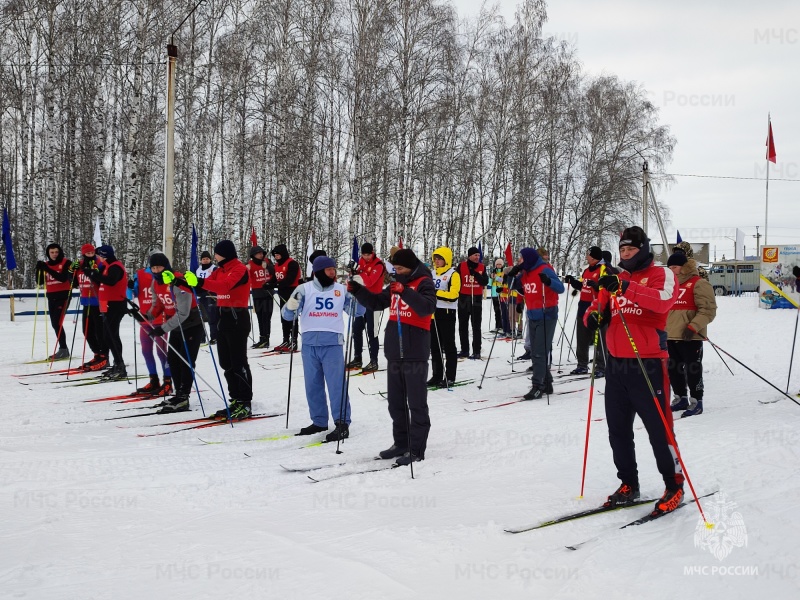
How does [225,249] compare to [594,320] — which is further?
[225,249]

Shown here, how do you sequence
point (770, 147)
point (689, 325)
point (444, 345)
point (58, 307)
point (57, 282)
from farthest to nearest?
point (770, 147)
point (58, 307)
point (57, 282)
point (444, 345)
point (689, 325)

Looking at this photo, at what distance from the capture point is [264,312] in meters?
12.3

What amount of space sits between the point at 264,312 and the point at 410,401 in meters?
7.63

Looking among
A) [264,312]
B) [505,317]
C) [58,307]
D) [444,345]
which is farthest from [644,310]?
[505,317]

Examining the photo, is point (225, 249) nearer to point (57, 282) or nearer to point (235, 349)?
point (235, 349)

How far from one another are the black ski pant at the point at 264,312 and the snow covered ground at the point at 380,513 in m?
5.40

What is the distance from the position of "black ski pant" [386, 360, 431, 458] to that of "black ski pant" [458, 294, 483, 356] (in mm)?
5639

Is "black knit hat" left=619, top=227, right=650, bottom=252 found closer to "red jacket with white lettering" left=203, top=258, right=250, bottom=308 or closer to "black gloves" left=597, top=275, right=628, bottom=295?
"black gloves" left=597, top=275, right=628, bottom=295

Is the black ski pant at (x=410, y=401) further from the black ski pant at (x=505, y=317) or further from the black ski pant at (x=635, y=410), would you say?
the black ski pant at (x=505, y=317)

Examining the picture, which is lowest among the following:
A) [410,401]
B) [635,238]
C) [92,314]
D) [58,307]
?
[410,401]

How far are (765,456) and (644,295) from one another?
2177 mm

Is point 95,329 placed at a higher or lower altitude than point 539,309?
lower

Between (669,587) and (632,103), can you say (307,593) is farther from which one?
(632,103)

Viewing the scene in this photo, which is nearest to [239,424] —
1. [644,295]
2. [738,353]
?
[644,295]
